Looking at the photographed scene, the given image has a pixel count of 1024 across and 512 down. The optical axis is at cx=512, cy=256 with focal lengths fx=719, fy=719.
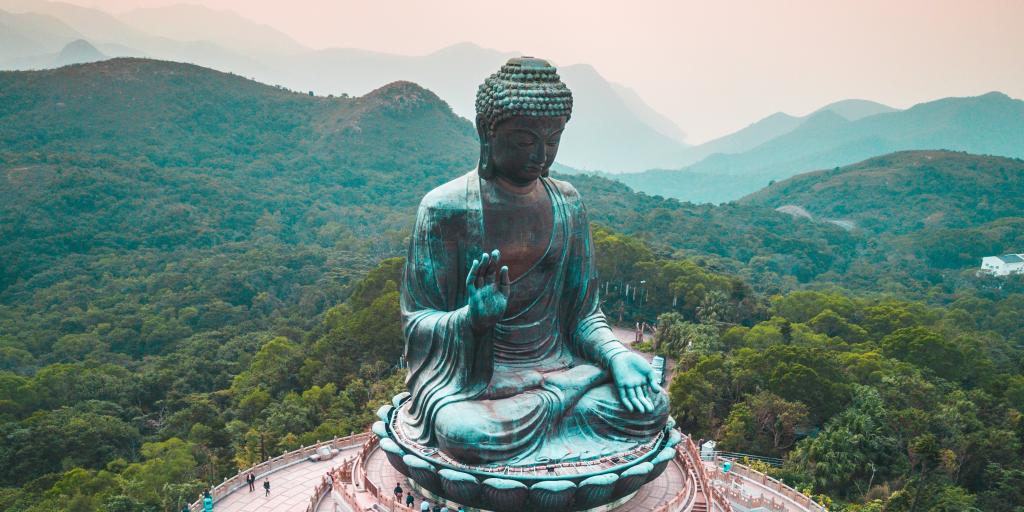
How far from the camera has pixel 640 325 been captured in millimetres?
30500

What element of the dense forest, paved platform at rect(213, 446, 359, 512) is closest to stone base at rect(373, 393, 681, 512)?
paved platform at rect(213, 446, 359, 512)

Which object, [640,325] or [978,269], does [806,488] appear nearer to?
[640,325]

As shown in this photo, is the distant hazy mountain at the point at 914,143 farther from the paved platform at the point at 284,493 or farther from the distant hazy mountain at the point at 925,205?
the paved platform at the point at 284,493

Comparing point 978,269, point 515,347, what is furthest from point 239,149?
point 515,347

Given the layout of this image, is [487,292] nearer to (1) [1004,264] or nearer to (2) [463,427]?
(2) [463,427]

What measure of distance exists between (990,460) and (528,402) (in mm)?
14103

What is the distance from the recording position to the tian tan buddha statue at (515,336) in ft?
30.4

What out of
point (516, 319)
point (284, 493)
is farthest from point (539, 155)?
point (284, 493)

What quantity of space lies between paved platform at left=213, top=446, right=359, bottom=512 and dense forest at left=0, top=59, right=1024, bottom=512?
2.56 m

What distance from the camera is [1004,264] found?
5206 cm

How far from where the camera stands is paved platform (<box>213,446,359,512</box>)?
13312mm

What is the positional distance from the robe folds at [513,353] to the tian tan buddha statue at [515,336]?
18 mm

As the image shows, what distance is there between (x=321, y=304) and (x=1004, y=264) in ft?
157

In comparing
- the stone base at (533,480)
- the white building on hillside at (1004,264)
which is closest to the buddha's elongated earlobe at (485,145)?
the stone base at (533,480)
